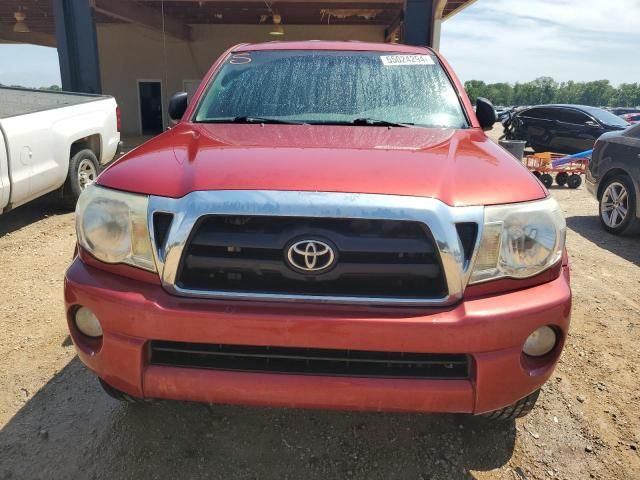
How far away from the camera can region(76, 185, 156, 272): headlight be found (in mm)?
1947

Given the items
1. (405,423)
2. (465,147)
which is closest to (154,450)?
(405,423)

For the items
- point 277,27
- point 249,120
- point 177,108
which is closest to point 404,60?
point 249,120

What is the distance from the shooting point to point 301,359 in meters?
1.96

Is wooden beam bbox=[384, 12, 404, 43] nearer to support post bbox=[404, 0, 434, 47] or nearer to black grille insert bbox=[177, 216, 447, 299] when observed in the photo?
support post bbox=[404, 0, 434, 47]

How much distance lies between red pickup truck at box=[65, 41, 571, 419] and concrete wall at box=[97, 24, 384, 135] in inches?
705

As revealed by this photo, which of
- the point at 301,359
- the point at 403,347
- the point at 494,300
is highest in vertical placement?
the point at 494,300

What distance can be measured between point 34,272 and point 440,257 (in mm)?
4010

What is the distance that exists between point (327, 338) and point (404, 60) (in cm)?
223

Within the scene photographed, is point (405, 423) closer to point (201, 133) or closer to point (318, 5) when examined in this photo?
point (201, 133)

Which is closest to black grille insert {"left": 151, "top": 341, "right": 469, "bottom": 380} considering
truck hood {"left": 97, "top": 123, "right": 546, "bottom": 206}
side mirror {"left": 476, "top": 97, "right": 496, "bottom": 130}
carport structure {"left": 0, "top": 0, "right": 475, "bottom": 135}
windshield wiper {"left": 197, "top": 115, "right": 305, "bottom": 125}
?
truck hood {"left": 97, "top": 123, "right": 546, "bottom": 206}

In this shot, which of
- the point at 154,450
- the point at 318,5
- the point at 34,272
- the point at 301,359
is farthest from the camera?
the point at 318,5

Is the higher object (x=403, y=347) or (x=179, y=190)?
(x=179, y=190)

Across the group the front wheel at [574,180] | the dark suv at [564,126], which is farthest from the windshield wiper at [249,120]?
the dark suv at [564,126]

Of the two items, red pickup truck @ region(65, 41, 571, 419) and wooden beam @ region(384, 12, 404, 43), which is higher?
wooden beam @ region(384, 12, 404, 43)
